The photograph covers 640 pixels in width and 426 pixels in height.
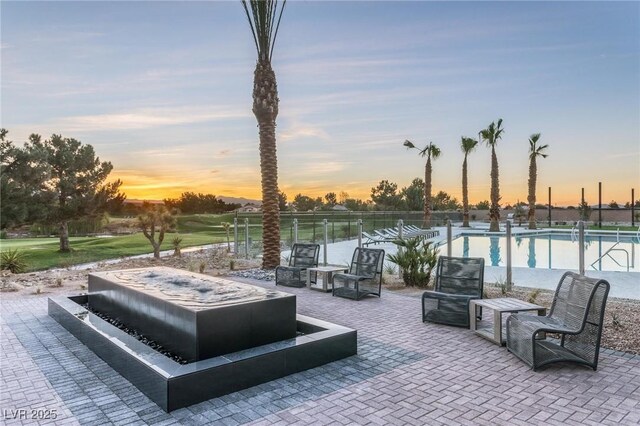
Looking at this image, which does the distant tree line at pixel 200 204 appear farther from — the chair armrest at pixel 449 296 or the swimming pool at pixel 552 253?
the chair armrest at pixel 449 296

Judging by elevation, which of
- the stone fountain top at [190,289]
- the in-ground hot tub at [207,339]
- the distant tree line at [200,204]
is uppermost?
the distant tree line at [200,204]

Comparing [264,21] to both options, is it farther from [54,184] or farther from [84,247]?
[84,247]

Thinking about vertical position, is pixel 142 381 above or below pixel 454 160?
below

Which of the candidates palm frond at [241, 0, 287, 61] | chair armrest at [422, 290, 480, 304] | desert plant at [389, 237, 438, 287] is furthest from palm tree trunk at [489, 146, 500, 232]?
chair armrest at [422, 290, 480, 304]

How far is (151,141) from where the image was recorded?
16.6 meters

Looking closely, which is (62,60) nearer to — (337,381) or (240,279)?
(240,279)

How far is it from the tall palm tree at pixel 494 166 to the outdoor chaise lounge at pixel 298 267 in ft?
71.1

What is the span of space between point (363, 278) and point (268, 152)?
581cm

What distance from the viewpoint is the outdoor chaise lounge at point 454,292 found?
20.1 ft

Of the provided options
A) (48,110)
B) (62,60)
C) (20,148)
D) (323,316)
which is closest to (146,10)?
(62,60)

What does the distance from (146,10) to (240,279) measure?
320 inches

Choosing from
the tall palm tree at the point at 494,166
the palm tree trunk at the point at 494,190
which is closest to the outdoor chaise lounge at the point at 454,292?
the tall palm tree at the point at 494,166

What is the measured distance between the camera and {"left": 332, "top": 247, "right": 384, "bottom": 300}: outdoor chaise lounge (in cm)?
813

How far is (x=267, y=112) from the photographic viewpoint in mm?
12281
